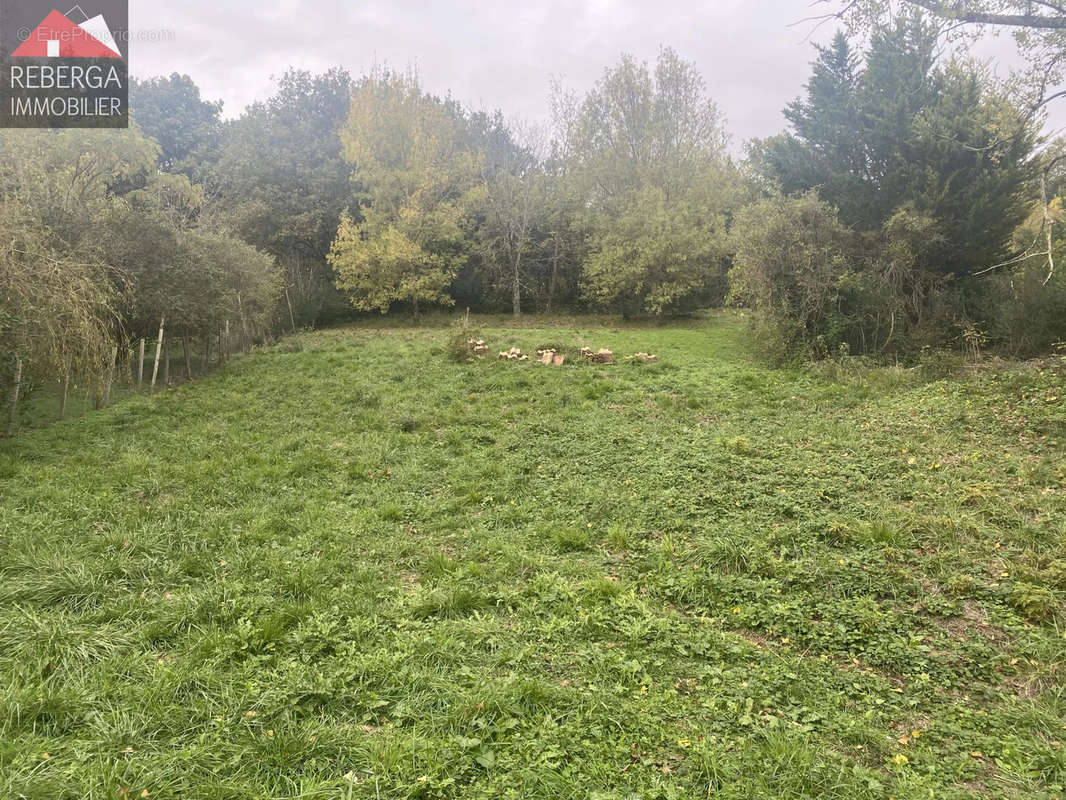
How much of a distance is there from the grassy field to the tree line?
10.7 ft

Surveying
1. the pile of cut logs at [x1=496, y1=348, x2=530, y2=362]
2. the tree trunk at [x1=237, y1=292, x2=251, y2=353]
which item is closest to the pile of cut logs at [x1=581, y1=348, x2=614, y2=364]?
the pile of cut logs at [x1=496, y1=348, x2=530, y2=362]

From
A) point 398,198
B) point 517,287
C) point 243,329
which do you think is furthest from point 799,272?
point 398,198

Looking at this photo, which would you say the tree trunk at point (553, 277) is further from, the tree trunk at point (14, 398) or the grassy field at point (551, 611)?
the tree trunk at point (14, 398)

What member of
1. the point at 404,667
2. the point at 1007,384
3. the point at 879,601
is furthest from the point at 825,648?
the point at 1007,384

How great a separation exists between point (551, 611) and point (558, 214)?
24.6m

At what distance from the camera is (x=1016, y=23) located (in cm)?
641

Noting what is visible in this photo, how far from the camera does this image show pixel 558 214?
26.3 meters

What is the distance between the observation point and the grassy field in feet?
8.52

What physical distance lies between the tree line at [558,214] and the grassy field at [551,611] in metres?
3.25

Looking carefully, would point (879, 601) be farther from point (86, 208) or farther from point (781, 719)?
point (86, 208)

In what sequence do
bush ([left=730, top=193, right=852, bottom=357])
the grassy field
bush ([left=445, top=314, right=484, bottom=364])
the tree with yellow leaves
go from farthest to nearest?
1. the tree with yellow leaves
2. bush ([left=445, top=314, right=484, bottom=364])
3. bush ([left=730, top=193, right=852, bottom=357])
4. the grassy field

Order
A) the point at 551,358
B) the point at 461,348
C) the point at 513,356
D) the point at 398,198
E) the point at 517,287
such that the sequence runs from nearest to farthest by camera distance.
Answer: the point at 551,358 → the point at 461,348 → the point at 513,356 → the point at 398,198 → the point at 517,287

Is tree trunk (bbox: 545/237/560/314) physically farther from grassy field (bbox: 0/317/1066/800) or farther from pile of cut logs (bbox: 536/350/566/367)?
grassy field (bbox: 0/317/1066/800)

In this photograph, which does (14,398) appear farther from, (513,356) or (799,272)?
(799,272)
